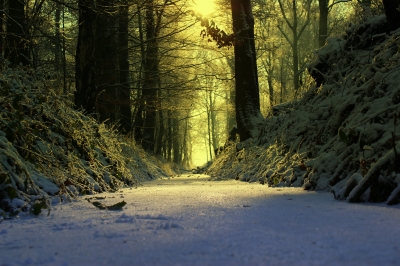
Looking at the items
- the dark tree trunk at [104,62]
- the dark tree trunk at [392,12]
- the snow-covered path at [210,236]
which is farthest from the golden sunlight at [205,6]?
the snow-covered path at [210,236]

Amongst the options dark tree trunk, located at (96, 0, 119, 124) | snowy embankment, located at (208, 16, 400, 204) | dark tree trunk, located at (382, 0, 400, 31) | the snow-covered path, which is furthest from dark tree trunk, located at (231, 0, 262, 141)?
the snow-covered path

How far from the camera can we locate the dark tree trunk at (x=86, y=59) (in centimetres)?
705

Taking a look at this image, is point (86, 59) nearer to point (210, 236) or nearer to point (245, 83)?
point (245, 83)

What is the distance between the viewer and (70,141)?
4.40 metres

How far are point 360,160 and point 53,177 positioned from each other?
8.93ft

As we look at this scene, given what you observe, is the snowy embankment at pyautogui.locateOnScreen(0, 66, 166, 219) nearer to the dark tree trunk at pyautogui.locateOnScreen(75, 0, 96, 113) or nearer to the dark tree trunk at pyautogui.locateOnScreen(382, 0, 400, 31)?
the dark tree trunk at pyautogui.locateOnScreen(75, 0, 96, 113)

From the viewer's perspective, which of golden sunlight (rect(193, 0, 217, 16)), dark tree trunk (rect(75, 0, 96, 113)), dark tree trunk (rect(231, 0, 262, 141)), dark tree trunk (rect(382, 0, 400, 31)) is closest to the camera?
dark tree trunk (rect(382, 0, 400, 31))

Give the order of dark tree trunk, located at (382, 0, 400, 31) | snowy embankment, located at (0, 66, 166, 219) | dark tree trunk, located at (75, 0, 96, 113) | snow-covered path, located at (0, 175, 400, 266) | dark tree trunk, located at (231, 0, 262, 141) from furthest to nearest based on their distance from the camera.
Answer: dark tree trunk, located at (231, 0, 262, 141)
dark tree trunk, located at (75, 0, 96, 113)
dark tree trunk, located at (382, 0, 400, 31)
snowy embankment, located at (0, 66, 166, 219)
snow-covered path, located at (0, 175, 400, 266)

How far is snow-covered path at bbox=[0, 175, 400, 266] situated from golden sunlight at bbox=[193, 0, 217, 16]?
8.78 meters

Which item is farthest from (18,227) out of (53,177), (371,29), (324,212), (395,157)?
(371,29)

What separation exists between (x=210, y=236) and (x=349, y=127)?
8.10 ft

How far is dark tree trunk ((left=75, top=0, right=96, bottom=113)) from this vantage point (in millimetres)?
7047

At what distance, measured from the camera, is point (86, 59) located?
281 inches

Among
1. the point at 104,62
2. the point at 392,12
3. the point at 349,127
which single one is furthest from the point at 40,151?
the point at 104,62
